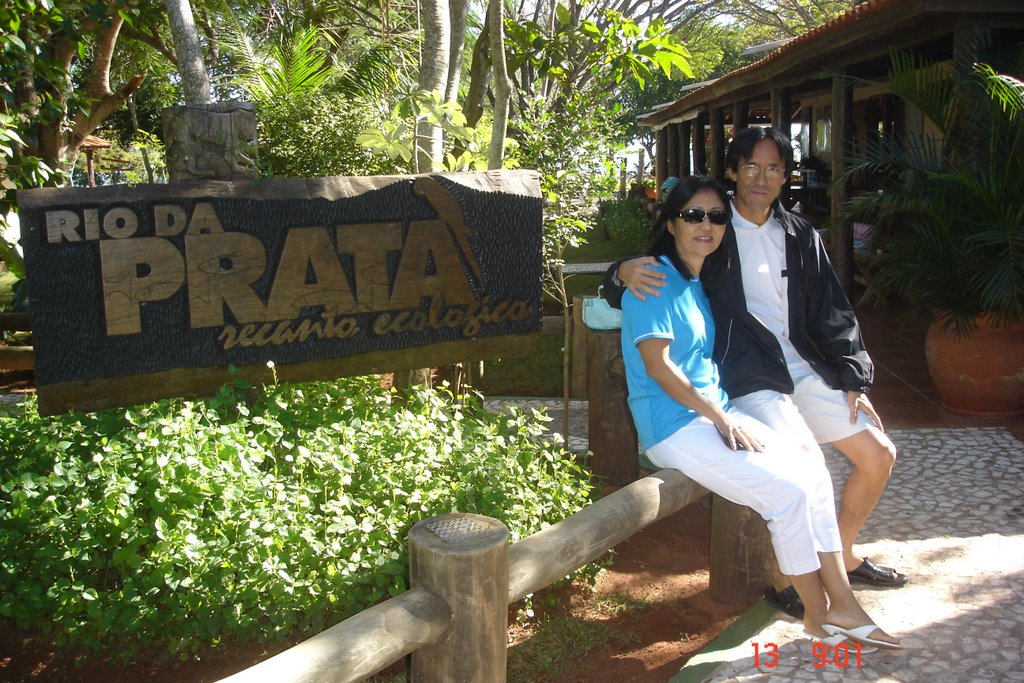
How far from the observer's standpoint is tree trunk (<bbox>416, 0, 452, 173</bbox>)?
438 cm

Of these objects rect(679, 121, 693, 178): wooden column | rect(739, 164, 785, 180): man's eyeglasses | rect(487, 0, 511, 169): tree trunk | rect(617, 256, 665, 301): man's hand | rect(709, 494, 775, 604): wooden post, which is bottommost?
rect(709, 494, 775, 604): wooden post

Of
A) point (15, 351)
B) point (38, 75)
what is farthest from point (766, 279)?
point (38, 75)

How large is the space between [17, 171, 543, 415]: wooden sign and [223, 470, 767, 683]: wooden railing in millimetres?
1312

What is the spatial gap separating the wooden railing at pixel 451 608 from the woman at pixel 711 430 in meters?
0.40

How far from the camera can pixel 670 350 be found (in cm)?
286

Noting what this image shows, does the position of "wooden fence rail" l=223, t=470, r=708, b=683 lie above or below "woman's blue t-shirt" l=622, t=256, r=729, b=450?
below

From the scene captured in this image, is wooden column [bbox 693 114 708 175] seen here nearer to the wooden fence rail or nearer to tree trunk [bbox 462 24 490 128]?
tree trunk [bbox 462 24 490 128]

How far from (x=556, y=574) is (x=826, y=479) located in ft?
2.89

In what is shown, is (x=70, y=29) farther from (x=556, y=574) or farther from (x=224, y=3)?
(x=224, y=3)

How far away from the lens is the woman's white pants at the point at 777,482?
2.58 meters

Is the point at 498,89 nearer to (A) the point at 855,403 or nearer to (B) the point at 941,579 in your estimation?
(A) the point at 855,403

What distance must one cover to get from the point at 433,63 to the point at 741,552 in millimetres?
2772

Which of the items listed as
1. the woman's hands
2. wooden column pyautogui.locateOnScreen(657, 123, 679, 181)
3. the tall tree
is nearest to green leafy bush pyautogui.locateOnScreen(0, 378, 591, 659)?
the woman's hands

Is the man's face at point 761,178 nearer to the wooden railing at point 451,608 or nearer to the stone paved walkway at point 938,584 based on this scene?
the wooden railing at point 451,608
